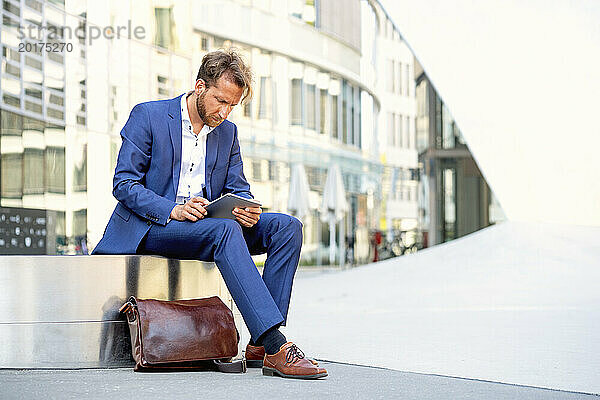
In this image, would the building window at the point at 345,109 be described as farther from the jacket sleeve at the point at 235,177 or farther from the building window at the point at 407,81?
the jacket sleeve at the point at 235,177

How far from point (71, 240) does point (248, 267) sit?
11772 millimetres

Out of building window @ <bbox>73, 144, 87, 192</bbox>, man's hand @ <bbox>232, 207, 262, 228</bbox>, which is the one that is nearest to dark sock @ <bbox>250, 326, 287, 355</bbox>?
man's hand @ <bbox>232, 207, 262, 228</bbox>

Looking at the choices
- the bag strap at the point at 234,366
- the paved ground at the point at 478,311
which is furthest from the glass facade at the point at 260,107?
the bag strap at the point at 234,366

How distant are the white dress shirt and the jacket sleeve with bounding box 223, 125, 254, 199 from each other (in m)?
0.18

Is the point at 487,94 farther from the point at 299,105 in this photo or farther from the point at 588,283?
the point at 299,105

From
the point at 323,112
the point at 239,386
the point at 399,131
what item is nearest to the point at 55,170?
the point at 399,131

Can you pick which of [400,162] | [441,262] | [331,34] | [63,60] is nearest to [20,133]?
[63,60]

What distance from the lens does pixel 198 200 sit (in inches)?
165

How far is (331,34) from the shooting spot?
23.0m

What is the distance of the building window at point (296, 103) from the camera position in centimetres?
2233

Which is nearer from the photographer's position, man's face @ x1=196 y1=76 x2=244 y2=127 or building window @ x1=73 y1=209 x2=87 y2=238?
man's face @ x1=196 y1=76 x2=244 y2=127

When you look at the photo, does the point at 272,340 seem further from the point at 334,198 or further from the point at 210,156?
the point at 334,198

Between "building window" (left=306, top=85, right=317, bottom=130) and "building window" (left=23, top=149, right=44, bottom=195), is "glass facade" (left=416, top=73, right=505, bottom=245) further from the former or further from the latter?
"building window" (left=23, top=149, right=44, bottom=195)

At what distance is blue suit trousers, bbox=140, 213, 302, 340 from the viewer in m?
3.88
